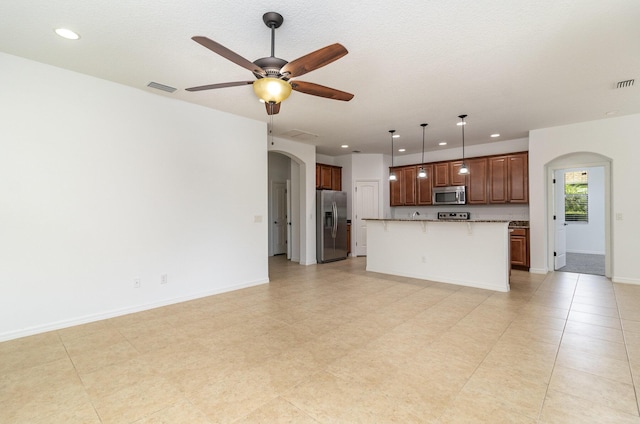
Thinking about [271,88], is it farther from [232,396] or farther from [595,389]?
[595,389]

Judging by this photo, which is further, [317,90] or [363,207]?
[363,207]

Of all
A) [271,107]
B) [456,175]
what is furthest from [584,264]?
[271,107]

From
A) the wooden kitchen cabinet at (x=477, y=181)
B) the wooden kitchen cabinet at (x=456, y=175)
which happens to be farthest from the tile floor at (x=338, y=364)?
the wooden kitchen cabinet at (x=456, y=175)

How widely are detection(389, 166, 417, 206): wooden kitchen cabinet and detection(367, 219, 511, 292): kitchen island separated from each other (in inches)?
83.5

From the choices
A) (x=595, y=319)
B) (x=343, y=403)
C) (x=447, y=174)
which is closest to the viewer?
(x=343, y=403)

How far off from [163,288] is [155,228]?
0.80 metres

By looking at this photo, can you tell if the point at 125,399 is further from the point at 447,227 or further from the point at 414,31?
the point at 447,227

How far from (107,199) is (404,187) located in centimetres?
644

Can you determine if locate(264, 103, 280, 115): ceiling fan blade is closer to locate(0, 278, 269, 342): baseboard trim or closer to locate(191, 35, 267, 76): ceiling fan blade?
locate(191, 35, 267, 76): ceiling fan blade

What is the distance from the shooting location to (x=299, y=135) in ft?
19.5

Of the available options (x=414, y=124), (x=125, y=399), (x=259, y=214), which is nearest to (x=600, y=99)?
(x=414, y=124)

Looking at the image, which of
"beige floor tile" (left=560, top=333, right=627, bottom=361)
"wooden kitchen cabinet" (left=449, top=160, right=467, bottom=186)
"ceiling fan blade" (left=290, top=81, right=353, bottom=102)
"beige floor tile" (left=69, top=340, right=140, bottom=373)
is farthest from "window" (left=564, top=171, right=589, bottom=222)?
"beige floor tile" (left=69, top=340, right=140, bottom=373)

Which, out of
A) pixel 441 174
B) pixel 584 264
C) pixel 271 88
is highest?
pixel 271 88

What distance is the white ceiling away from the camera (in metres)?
2.23
